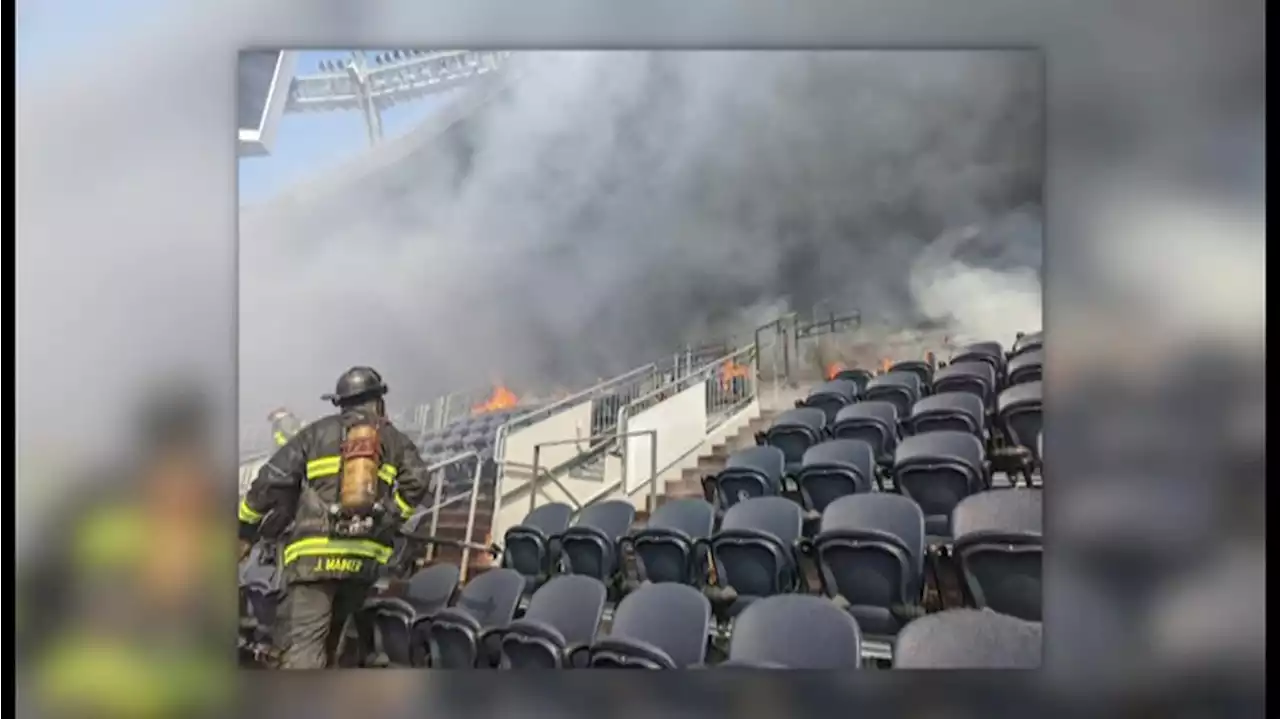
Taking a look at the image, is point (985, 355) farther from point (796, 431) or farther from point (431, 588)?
point (431, 588)

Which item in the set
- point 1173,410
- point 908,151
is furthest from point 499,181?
point 1173,410

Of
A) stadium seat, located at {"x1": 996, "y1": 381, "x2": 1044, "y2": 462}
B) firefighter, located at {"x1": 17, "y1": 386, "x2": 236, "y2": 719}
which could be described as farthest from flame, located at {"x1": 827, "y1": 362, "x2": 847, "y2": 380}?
firefighter, located at {"x1": 17, "y1": 386, "x2": 236, "y2": 719}

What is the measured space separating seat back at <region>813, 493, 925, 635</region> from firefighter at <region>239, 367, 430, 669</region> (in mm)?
913

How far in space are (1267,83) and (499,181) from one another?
176 centimetres

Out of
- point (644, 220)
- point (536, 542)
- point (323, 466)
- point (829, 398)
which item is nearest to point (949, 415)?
point (829, 398)

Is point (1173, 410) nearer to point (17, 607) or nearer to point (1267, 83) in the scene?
point (1267, 83)

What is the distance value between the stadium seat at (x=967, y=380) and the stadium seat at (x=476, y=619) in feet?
3.41

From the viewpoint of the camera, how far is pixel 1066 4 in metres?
2.38

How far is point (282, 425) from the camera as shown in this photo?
232 cm

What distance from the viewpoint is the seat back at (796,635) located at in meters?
2.34

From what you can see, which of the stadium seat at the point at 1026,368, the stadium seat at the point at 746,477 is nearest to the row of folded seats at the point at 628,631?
the stadium seat at the point at 746,477

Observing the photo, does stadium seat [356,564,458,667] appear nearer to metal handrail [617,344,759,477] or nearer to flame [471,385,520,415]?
flame [471,385,520,415]

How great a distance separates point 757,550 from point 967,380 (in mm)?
604

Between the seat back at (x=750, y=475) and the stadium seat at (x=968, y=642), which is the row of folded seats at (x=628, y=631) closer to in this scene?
the stadium seat at (x=968, y=642)
